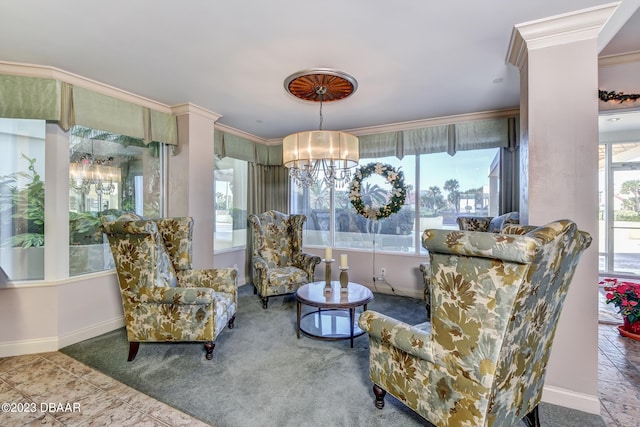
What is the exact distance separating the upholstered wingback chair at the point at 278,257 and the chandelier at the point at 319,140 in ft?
4.63

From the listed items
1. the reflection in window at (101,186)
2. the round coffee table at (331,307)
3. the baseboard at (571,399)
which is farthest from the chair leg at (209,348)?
the baseboard at (571,399)

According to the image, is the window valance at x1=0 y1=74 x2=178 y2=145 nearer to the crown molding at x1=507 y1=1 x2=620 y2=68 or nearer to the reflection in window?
the reflection in window

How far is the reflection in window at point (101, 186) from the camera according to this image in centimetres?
290

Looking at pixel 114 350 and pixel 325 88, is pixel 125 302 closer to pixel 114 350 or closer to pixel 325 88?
pixel 114 350

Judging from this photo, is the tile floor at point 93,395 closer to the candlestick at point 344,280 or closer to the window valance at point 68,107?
the candlestick at point 344,280

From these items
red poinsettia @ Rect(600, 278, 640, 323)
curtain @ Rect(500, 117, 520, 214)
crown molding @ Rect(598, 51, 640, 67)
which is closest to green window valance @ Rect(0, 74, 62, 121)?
crown molding @ Rect(598, 51, 640, 67)

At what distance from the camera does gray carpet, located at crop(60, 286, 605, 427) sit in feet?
5.89

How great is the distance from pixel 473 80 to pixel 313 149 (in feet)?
5.54

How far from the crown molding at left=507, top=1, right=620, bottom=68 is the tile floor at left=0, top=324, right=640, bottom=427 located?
2362 mm

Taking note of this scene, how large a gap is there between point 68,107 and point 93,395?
2.40m

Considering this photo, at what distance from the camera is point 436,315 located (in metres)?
1.40

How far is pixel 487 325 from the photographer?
1.23m

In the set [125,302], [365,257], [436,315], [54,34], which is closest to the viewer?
[436,315]

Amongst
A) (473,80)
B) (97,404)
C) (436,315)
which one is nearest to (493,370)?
(436,315)
